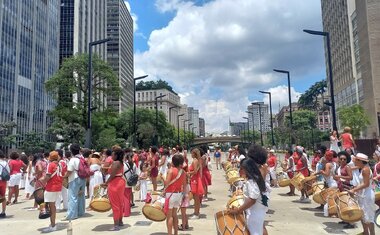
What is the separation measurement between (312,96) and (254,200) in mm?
130942

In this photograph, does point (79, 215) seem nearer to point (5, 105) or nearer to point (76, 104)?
point (76, 104)

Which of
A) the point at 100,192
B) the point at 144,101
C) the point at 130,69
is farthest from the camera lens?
the point at 130,69

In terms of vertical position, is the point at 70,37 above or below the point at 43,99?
above

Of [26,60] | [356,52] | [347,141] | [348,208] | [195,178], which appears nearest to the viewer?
[348,208]

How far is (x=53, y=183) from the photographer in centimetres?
921

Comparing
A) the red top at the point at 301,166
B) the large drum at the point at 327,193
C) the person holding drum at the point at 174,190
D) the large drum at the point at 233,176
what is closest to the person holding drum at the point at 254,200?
the person holding drum at the point at 174,190

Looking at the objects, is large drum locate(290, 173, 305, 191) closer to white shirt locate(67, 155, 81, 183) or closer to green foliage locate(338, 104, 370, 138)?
white shirt locate(67, 155, 81, 183)

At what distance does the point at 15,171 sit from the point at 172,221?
8.87m

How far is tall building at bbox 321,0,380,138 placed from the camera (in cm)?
6719

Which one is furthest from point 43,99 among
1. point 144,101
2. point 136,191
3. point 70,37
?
point 136,191

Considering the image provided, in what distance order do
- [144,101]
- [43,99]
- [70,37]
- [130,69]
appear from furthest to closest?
[130,69], [144,101], [70,37], [43,99]

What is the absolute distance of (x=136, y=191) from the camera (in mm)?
16375

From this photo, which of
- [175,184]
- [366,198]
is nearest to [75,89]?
[175,184]

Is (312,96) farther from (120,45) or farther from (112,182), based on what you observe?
(112,182)
